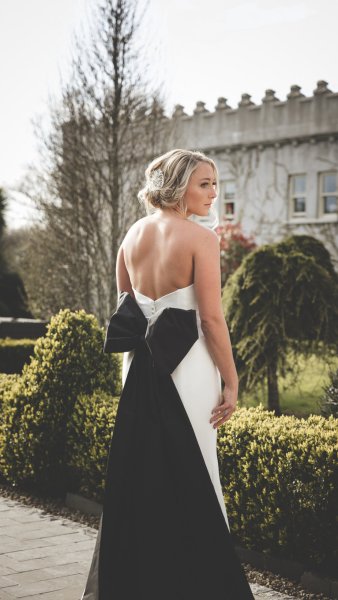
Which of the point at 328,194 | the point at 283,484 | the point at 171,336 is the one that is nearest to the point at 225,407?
the point at 171,336

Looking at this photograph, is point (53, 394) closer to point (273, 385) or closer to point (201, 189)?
point (201, 189)

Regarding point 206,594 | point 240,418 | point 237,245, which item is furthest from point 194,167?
point 237,245

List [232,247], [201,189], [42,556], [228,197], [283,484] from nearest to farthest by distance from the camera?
1. [201,189]
2. [283,484]
3. [42,556]
4. [232,247]
5. [228,197]

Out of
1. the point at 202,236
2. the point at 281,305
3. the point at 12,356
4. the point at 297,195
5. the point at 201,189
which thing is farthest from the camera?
the point at 297,195

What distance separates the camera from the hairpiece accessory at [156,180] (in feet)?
10.0

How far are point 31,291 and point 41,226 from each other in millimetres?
1679

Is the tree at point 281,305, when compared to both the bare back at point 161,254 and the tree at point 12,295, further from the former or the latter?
the tree at point 12,295

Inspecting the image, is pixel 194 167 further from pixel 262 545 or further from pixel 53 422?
pixel 53 422

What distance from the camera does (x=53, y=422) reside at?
220 inches

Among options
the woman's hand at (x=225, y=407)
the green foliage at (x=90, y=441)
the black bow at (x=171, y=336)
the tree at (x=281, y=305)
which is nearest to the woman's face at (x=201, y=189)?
the black bow at (x=171, y=336)

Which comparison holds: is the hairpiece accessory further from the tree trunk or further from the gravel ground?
the tree trunk

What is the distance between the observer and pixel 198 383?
3016 millimetres

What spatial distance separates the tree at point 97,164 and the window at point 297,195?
8677mm

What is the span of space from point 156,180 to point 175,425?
1.05 m
